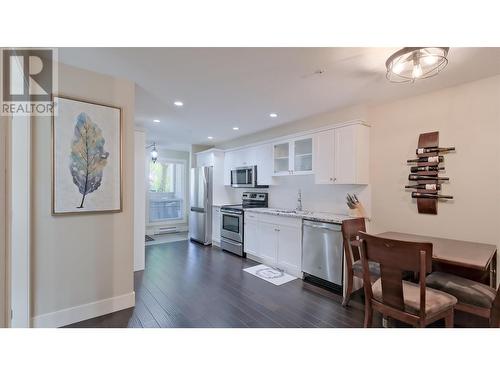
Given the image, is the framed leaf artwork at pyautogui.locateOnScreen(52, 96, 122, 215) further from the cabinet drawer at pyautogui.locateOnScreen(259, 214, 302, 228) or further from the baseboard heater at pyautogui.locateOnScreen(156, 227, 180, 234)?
the baseboard heater at pyautogui.locateOnScreen(156, 227, 180, 234)

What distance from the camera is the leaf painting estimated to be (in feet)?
7.03

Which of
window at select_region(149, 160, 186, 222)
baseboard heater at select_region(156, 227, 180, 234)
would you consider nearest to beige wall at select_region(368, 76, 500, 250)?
baseboard heater at select_region(156, 227, 180, 234)

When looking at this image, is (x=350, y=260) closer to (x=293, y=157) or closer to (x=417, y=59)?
(x=293, y=157)

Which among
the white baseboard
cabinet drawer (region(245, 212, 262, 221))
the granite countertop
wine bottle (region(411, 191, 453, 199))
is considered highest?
wine bottle (region(411, 191, 453, 199))

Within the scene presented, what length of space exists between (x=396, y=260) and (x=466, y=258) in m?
0.67

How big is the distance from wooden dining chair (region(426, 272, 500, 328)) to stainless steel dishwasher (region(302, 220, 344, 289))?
968 millimetres

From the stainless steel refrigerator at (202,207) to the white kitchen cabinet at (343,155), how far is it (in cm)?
270

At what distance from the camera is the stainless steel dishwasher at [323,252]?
9.39 feet

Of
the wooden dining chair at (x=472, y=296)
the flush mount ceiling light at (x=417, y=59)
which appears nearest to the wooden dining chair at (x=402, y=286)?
the wooden dining chair at (x=472, y=296)
